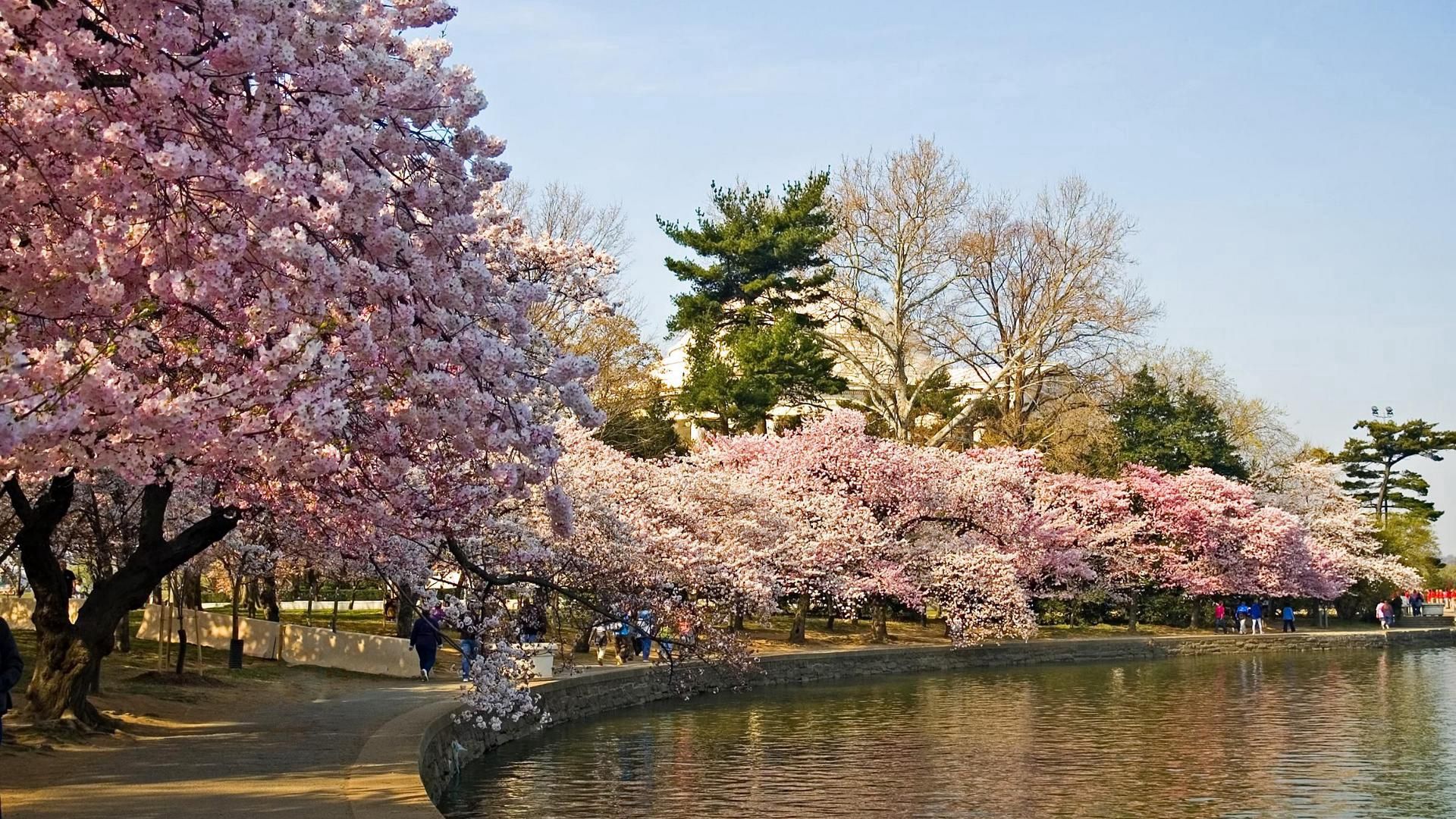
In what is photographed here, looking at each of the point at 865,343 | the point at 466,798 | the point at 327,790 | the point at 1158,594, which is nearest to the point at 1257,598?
the point at 1158,594

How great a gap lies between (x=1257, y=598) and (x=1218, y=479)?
5.75 meters

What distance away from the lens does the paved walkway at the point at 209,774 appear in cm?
1047

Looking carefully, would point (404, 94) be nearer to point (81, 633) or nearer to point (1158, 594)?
point (81, 633)

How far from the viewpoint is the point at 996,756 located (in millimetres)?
18953

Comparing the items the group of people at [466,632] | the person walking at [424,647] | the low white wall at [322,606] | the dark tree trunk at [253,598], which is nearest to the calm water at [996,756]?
the group of people at [466,632]

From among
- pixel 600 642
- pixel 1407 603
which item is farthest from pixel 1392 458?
pixel 600 642

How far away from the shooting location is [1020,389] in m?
48.6

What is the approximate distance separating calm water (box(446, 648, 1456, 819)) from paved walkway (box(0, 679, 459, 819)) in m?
1.70

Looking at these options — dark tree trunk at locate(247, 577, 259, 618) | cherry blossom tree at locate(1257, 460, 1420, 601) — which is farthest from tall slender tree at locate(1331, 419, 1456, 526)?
dark tree trunk at locate(247, 577, 259, 618)

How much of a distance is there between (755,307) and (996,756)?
28.2 metres

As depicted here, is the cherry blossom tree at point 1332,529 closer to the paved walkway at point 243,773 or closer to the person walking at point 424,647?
the person walking at point 424,647

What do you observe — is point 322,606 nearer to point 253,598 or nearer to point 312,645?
point 253,598

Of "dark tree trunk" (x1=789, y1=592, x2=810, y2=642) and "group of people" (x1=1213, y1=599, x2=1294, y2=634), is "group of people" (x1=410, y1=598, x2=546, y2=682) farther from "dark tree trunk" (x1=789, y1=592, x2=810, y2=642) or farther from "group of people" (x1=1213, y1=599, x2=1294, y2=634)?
"group of people" (x1=1213, y1=599, x2=1294, y2=634)

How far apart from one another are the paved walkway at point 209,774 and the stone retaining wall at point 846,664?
39.2 inches
